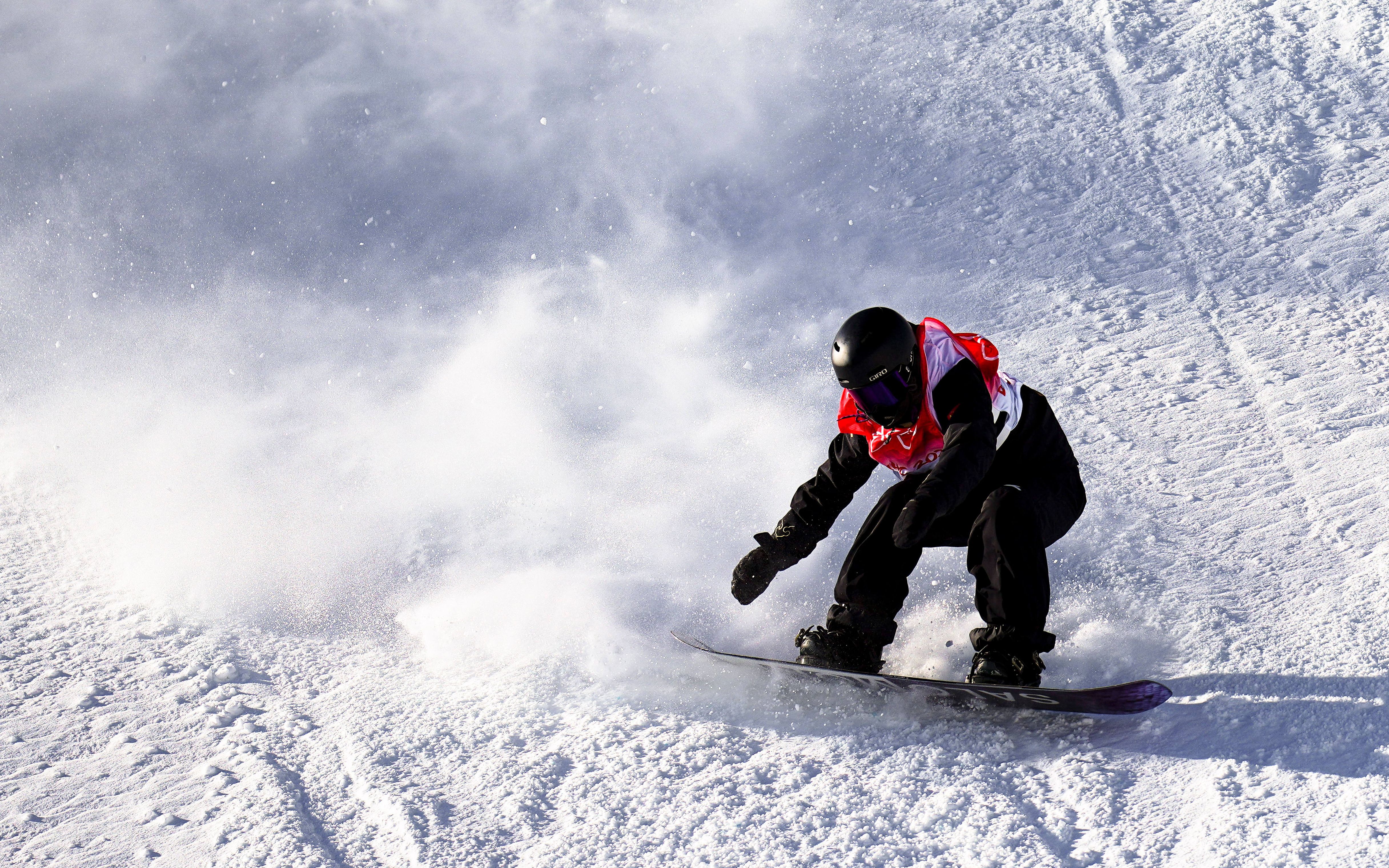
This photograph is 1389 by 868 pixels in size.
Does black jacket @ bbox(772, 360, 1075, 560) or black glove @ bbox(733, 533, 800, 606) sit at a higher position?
black jacket @ bbox(772, 360, 1075, 560)

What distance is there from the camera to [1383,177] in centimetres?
557

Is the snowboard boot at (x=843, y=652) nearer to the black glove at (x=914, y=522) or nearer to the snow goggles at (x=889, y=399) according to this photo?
the black glove at (x=914, y=522)

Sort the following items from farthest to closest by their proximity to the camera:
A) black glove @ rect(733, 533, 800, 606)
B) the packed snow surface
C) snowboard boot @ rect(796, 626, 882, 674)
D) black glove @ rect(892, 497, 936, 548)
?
black glove @ rect(733, 533, 800, 606) < snowboard boot @ rect(796, 626, 882, 674) < the packed snow surface < black glove @ rect(892, 497, 936, 548)

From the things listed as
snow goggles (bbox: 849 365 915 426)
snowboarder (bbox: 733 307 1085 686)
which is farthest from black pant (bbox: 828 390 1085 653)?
snow goggles (bbox: 849 365 915 426)

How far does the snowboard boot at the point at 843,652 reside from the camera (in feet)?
10.1

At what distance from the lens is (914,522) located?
265 centimetres

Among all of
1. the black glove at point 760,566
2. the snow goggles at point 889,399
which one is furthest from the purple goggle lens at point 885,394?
the black glove at point 760,566

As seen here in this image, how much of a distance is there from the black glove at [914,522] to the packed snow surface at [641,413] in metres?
0.61

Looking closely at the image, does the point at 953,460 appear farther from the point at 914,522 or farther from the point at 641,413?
the point at 641,413

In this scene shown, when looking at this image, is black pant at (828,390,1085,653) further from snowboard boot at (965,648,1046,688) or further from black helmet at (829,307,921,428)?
black helmet at (829,307,921,428)

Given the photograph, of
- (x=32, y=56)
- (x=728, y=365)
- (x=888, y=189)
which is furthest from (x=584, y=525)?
(x=32, y=56)

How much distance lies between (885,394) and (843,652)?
0.76 metres

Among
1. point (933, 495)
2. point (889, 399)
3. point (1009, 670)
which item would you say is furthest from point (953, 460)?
point (1009, 670)

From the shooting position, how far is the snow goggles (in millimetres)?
2857
